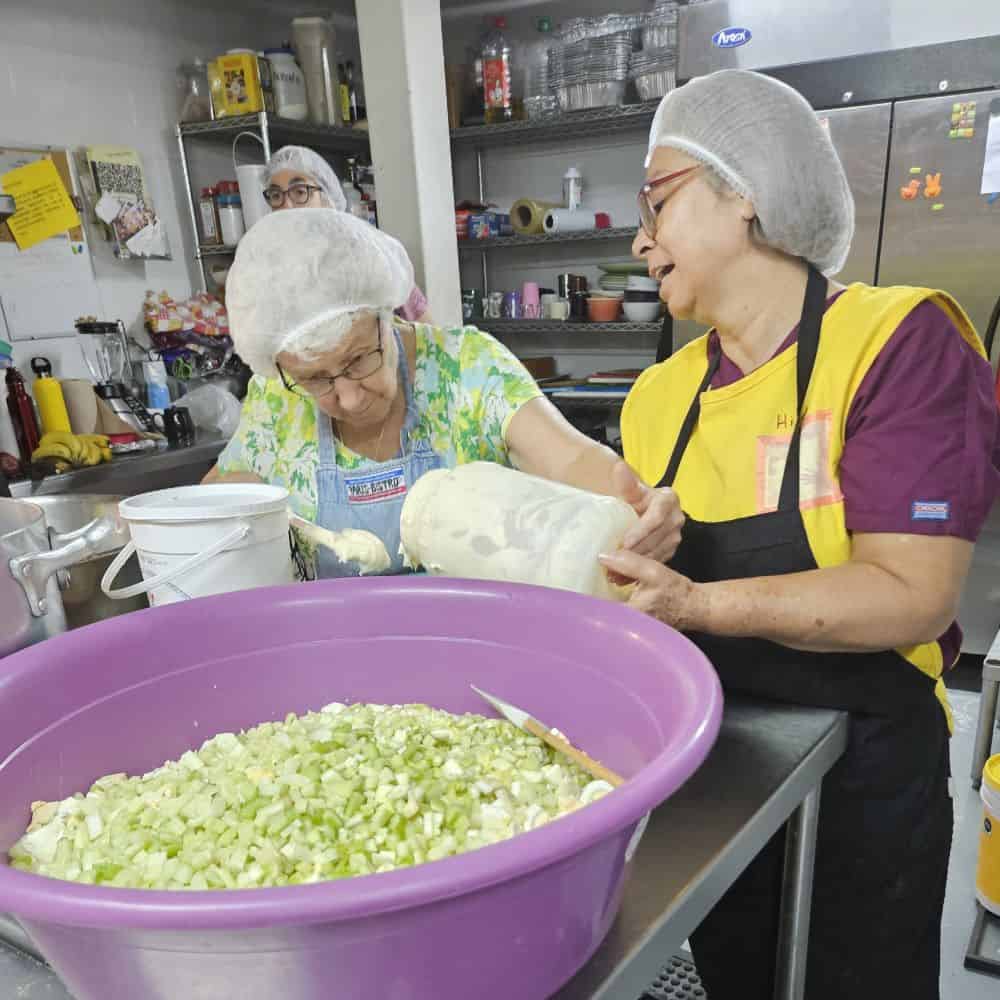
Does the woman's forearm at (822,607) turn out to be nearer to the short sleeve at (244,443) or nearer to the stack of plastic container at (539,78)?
the short sleeve at (244,443)


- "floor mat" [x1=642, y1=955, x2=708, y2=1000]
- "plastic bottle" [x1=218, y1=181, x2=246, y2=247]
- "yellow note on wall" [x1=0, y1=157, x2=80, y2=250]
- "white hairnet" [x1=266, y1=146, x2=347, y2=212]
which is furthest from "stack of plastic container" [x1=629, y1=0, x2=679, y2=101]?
"floor mat" [x1=642, y1=955, x2=708, y2=1000]

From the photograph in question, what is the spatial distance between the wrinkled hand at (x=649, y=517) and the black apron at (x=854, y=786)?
20 cm

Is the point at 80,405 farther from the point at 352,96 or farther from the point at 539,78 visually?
the point at 539,78

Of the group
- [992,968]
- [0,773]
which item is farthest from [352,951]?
[992,968]

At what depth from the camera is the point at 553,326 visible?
161 inches

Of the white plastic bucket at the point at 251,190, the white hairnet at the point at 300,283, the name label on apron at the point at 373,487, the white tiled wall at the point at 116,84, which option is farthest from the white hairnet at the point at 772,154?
the white tiled wall at the point at 116,84

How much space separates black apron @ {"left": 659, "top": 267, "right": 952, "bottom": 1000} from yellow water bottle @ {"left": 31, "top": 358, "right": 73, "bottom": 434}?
2.74 m

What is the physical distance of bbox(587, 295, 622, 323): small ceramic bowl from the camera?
398 cm

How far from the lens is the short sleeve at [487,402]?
1.61 metres

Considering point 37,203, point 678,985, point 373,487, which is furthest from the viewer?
point 37,203

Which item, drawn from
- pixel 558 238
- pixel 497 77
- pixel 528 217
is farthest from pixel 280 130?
pixel 558 238

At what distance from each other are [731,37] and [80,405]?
2.92m

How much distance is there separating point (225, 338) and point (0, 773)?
137 inches

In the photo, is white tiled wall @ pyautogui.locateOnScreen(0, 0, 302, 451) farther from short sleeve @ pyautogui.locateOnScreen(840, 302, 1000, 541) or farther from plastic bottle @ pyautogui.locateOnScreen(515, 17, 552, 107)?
short sleeve @ pyautogui.locateOnScreen(840, 302, 1000, 541)
